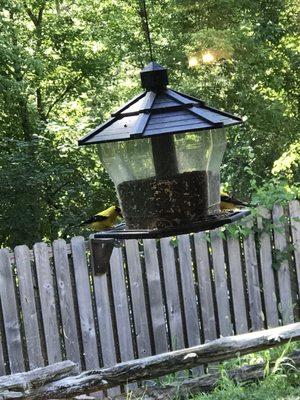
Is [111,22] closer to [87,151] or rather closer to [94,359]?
[87,151]

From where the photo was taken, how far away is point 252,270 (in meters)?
5.96

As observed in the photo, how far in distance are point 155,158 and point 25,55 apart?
681 cm

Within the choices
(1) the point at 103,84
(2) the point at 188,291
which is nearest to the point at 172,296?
(2) the point at 188,291

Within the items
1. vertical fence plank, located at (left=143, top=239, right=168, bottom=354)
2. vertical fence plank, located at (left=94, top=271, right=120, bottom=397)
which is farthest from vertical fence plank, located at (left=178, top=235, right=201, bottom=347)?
vertical fence plank, located at (left=94, top=271, right=120, bottom=397)

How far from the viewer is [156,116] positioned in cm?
239

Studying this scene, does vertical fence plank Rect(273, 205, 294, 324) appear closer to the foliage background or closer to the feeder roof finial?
the foliage background

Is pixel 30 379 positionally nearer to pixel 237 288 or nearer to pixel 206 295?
pixel 206 295

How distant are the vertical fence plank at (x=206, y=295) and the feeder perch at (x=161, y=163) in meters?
3.09

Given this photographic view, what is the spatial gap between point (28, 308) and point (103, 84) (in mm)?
8181

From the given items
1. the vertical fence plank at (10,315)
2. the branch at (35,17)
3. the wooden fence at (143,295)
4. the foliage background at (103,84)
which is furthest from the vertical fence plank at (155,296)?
the branch at (35,17)

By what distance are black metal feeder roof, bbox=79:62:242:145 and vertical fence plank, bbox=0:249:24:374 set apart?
2.99 meters

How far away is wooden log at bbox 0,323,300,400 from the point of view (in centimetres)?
393

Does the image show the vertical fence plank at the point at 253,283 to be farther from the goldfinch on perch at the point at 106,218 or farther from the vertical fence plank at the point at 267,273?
the goldfinch on perch at the point at 106,218

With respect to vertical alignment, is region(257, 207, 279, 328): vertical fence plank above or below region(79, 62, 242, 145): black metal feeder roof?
below
